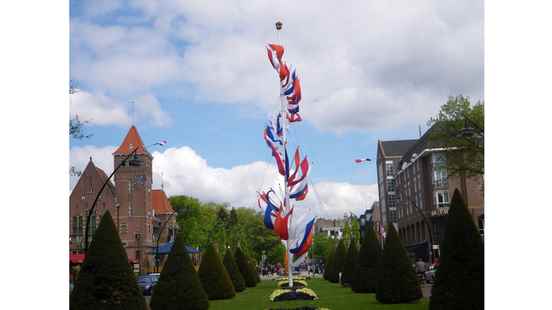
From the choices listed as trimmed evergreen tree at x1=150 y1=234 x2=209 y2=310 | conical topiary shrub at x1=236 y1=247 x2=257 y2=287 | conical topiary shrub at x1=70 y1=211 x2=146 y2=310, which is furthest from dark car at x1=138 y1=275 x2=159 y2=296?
conical topiary shrub at x1=70 y1=211 x2=146 y2=310

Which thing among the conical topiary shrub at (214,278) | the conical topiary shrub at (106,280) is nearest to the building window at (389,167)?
the conical topiary shrub at (214,278)

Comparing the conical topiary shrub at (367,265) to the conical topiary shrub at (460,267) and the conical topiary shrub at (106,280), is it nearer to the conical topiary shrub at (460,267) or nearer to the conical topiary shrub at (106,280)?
the conical topiary shrub at (460,267)

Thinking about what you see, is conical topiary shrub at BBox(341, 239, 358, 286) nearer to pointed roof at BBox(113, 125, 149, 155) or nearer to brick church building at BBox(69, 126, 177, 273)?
brick church building at BBox(69, 126, 177, 273)

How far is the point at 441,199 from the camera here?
64.6m

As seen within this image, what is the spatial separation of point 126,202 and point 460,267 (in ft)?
231

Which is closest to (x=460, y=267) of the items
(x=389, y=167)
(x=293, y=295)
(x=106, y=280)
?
(x=106, y=280)

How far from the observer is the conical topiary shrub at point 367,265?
28.2m

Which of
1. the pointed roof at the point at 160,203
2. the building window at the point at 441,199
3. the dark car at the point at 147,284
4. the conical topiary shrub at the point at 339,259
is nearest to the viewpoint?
the dark car at the point at 147,284

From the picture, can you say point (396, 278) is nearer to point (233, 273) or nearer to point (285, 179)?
point (285, 179)

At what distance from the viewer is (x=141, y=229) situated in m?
78.9

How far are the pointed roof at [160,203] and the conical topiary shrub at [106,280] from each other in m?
83.1

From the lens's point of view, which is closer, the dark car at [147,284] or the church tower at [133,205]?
the dark car at [147,284]
